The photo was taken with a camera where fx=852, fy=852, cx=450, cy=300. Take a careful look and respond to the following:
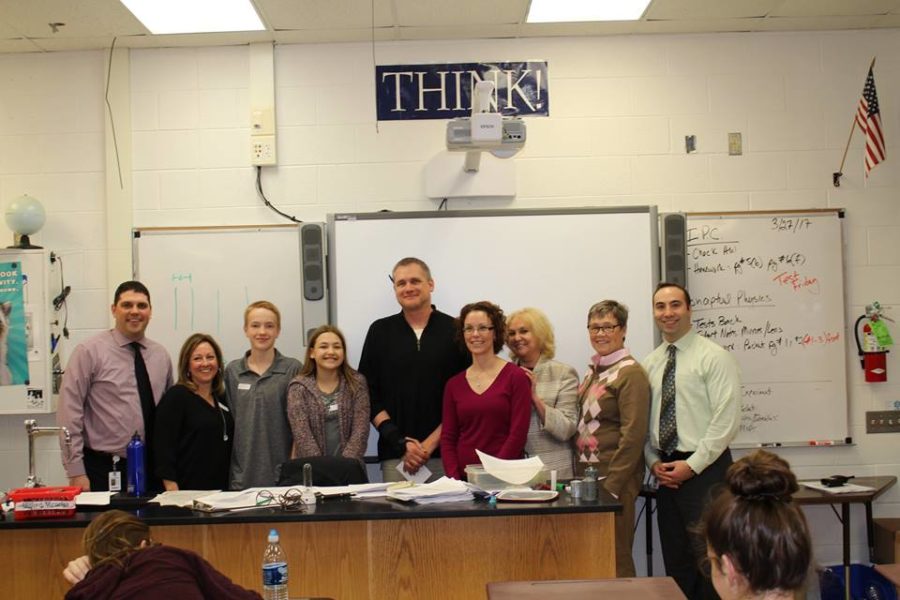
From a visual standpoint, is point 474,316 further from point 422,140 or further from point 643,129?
point 643,129

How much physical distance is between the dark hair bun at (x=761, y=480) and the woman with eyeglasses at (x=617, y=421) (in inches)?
66.4

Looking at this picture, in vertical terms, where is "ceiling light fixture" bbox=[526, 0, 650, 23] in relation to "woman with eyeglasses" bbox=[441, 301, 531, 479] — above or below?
above

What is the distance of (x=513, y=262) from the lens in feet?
15.5

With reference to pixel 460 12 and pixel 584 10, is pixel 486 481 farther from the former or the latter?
→ pixel 584 10

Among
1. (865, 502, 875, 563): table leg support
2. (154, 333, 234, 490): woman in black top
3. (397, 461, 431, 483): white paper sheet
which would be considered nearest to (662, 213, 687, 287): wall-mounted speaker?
(865, 502, 875, 563): table leg support

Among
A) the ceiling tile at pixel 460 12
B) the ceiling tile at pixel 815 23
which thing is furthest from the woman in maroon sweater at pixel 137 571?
the ceiling tile at pixel 815 23

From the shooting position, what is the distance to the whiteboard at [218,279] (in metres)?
4.76

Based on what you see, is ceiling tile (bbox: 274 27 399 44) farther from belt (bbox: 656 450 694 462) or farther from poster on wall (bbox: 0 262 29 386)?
belt (bbox: 656 450 694 462)

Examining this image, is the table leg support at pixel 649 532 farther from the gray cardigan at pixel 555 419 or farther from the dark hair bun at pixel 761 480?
the dark hair bun at pixel 761 480

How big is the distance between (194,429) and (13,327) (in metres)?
1.62

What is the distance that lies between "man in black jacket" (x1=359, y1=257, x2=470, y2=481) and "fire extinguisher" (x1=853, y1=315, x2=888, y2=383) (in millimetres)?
2340

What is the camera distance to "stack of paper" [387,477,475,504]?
3.15m

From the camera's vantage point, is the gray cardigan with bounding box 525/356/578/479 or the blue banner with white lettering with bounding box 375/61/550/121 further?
the blue banner with white lettering with bounding box 375/61/550/121

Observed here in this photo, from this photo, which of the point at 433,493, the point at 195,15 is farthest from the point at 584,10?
the point at 433,493
